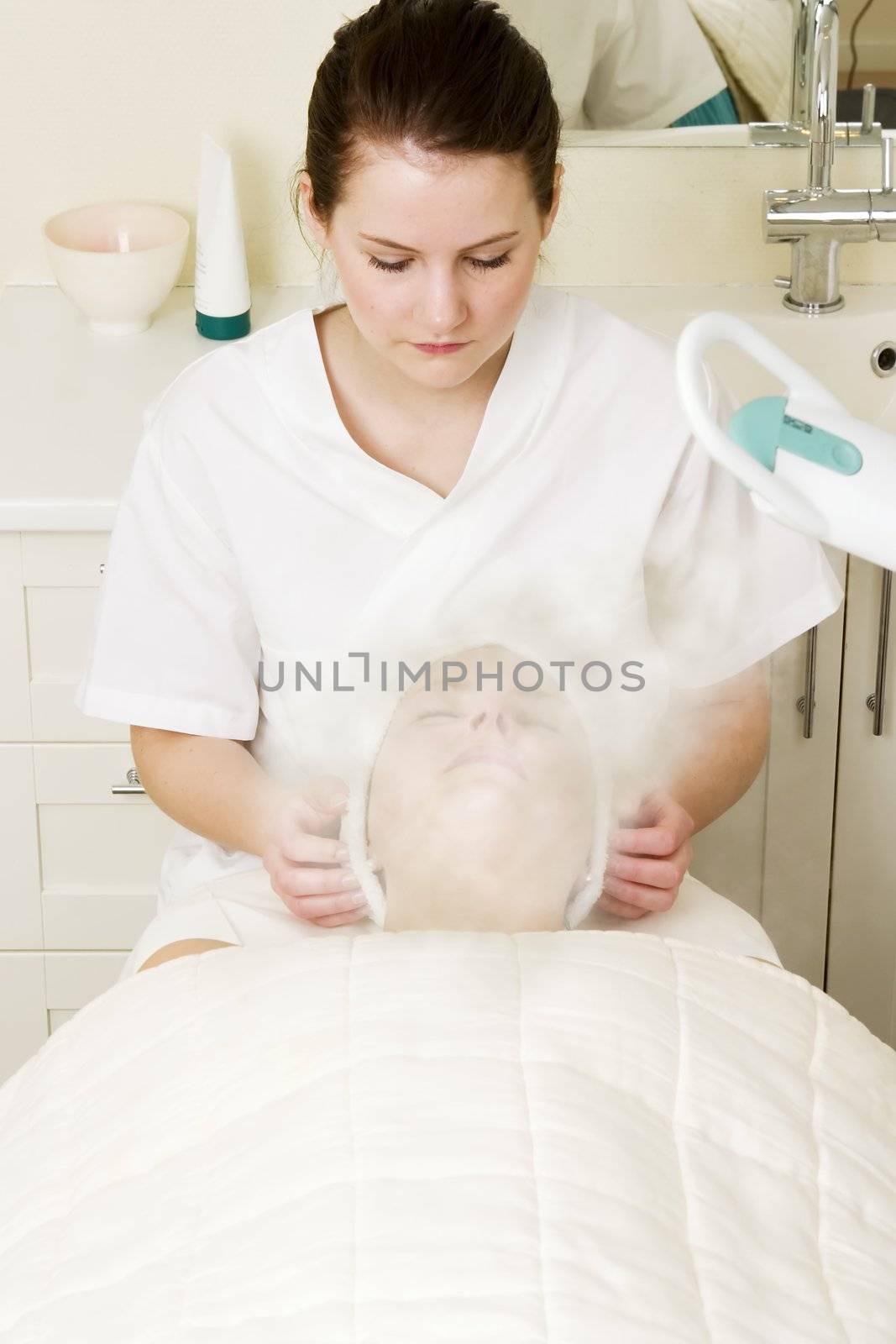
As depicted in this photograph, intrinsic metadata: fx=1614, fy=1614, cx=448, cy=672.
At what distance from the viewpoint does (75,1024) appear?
3.86 ft

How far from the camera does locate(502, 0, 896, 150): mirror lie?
72.0 inches

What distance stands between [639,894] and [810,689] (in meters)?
0.56

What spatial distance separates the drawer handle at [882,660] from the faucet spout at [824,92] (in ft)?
1.50

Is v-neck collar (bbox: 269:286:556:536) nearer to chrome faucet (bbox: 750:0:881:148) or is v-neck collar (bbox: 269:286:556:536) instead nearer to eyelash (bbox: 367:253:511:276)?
Answer: eyelash (bbox: 367:253:511:276)

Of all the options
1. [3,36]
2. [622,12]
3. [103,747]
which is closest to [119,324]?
[3,36]

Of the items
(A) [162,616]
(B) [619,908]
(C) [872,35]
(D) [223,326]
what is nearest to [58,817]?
(A) [162,616]

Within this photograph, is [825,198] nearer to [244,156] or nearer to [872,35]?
[872,35]

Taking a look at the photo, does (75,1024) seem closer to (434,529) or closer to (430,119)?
(434,529)

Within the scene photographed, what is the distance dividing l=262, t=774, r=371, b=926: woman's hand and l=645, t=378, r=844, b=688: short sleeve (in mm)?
348

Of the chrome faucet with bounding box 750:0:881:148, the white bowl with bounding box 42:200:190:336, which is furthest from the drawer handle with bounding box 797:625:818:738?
the white bowl with bounding box 42:200:190:336

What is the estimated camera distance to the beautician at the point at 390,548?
4.40ft

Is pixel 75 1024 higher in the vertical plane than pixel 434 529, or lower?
lower

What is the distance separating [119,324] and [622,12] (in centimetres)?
68

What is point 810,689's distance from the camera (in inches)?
67.7
